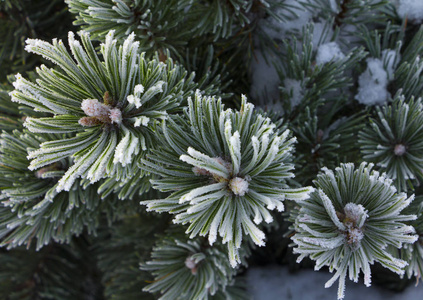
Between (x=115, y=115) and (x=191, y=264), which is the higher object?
(x=115, y=115)

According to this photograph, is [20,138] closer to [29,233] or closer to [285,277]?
[29,233]

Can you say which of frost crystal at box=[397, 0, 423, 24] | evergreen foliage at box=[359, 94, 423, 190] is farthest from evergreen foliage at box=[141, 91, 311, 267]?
frost crystal at box=[397, 0, 423, 24]

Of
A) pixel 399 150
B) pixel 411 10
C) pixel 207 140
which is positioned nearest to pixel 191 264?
pixel 207 140

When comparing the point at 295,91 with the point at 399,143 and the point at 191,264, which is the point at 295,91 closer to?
the point at 399,143

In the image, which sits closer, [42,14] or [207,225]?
[207,225]

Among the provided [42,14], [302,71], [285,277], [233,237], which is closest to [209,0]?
[302,71]

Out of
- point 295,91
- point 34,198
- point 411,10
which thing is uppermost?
point 411,10

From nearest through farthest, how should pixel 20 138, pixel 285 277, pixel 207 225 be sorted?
pixel 207 225
pixel 20 138
pixel 285 277

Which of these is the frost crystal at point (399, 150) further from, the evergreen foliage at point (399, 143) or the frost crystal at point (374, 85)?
the frost crystal at point (374, 85)

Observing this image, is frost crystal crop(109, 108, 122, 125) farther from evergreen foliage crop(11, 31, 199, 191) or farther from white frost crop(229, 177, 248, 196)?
white frost crop(229, 177, 248, 196)

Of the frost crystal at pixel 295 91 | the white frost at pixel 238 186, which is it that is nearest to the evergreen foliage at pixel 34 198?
the white frost at pixel 238 186

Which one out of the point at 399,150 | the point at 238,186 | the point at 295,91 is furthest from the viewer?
the point at 295,91
